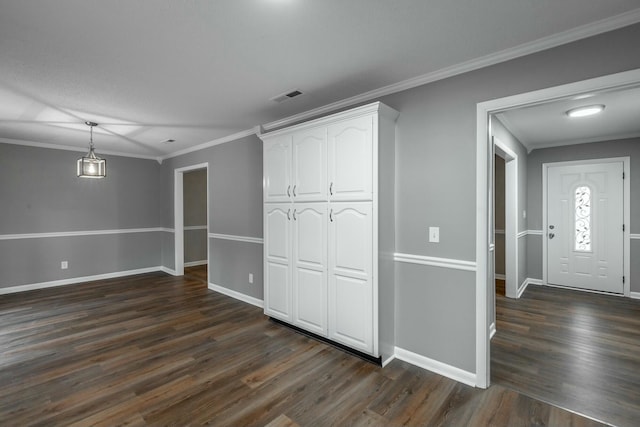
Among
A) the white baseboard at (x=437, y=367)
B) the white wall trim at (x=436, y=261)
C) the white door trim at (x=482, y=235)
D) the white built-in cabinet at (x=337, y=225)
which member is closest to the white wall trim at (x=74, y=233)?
the white built-in cabinet at (x=337, y=225)

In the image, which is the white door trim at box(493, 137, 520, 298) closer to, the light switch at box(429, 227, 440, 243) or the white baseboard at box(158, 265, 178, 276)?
the light switch at box(429, 227, 440, 243)

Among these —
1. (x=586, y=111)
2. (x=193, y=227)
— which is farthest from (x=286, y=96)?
(x=193, y=227)

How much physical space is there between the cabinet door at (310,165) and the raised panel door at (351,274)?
273mm

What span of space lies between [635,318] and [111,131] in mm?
7215

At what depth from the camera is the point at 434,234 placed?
2.52 m

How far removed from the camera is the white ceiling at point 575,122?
302 centimetres

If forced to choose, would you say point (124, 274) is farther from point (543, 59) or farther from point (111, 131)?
point (543, 59)

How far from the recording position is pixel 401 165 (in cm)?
270

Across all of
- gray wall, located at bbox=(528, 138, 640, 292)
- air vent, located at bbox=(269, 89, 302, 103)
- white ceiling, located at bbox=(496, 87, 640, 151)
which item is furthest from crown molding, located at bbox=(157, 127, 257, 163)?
gray wall, located at bbox=(528, 138, 640, 292)

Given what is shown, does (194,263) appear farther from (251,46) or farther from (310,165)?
(251,46)

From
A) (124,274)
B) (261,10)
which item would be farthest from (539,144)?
(124,274)

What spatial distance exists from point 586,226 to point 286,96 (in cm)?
513

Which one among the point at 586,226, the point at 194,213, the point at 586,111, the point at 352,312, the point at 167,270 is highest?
the point at 586,111

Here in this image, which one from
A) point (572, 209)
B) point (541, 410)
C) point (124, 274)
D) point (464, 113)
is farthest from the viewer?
point (124, 274)
